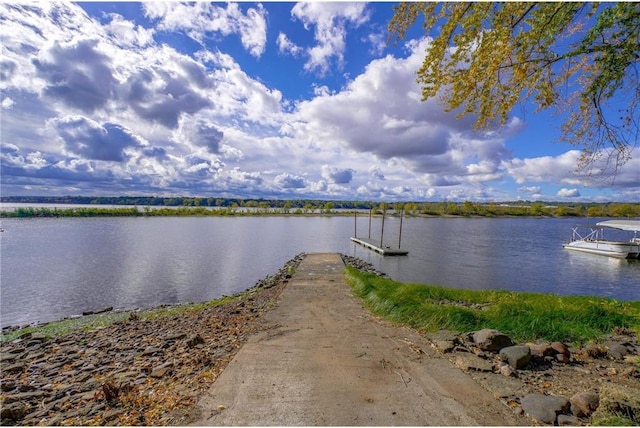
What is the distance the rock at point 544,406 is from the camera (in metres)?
3.80

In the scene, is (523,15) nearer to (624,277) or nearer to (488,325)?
(488,325)

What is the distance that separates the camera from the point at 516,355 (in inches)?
204

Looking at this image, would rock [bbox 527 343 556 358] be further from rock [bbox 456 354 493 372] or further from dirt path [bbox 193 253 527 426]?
dirt path [bbox 193 253 527 426]

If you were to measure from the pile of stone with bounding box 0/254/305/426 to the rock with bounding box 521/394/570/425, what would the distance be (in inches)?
161

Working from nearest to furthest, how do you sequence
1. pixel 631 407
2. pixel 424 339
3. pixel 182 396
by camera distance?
pixel 631 407
pixel 182 396
pixel 424 339

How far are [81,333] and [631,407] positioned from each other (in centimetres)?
1390

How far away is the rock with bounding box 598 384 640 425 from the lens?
358 centimetres

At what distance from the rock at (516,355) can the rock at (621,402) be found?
3.99ft

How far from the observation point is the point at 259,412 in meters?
3.95

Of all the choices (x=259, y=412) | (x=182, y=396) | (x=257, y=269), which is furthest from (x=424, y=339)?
(x=257, y=269)

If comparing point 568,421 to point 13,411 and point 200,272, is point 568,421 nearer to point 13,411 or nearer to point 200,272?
point 13,411

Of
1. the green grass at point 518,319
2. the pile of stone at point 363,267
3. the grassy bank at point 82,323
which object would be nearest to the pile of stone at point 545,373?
the green grass at point 518,319

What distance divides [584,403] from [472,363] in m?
1.60

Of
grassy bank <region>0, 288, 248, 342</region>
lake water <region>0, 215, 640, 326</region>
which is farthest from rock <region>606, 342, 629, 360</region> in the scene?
lake water <region>0, 215, 640, 326</region>
